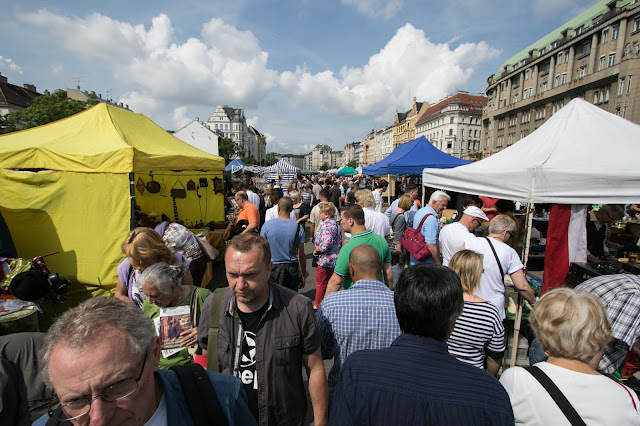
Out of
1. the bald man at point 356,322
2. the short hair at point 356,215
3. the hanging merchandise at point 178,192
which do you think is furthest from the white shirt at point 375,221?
the hanging merchandise at point 178,192

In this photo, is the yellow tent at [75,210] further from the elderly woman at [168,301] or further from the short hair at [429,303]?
the short hair at [429,303]

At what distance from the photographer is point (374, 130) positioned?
435 feet

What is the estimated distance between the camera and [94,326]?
36.3 inches

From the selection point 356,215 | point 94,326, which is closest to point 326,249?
point 356,215

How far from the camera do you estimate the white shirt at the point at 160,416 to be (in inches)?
40.4

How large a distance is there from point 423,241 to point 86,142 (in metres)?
5.34

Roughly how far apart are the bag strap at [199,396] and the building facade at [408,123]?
3886 inches

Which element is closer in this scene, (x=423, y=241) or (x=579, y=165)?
(x=579, y=165)

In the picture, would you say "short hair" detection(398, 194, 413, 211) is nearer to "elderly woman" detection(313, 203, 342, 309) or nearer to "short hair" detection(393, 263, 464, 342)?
"elderly woman" detection(313, 203, 342, 309)

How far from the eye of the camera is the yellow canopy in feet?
13.5

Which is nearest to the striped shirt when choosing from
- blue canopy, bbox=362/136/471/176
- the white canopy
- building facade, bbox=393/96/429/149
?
the white canopy

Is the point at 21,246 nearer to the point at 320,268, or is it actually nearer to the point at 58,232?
the point at 58,232

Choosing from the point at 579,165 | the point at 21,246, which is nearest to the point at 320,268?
the point at 579,165

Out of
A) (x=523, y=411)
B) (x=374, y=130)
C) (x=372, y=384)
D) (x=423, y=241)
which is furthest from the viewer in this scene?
(x=374, y=130)
